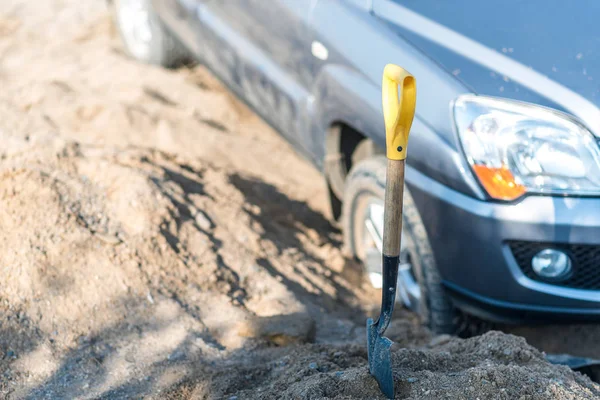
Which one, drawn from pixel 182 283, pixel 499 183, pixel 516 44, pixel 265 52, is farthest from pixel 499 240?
pixel 265 52

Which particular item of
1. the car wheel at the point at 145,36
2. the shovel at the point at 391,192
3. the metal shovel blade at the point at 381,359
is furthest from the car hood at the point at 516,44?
the car wheel at the point at 145,36

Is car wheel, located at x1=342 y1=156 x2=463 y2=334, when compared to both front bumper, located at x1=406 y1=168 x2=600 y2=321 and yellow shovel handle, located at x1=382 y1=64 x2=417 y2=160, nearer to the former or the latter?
front bumper, located at x1=406 y1=168 x2=600 y2=321

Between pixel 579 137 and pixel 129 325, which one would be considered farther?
pixel 129 325

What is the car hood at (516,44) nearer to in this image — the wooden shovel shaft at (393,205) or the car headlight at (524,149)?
the car headlight at (524,149)

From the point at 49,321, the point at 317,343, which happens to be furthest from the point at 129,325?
the point at 317,343

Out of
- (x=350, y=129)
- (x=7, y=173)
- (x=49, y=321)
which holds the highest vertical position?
(x=350, y=129)

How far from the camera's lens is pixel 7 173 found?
337 cm

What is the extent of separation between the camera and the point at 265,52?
4.04m

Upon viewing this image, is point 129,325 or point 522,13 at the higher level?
point 522,13

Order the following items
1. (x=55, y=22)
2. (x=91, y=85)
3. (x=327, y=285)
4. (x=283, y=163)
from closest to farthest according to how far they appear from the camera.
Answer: (x=327, y=285)
(x=283, y=163)
(x=91, y=85)
(x=55, y=22)

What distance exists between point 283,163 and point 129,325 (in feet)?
7.16

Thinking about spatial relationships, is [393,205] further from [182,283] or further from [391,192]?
[182,283]

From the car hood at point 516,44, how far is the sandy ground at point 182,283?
3.12 feet

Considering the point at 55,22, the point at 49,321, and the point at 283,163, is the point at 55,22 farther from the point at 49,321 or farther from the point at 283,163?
the point at 49,321
